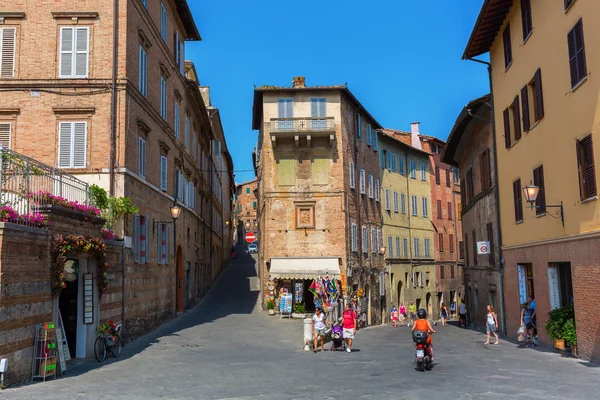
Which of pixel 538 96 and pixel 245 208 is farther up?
pixel 245 208

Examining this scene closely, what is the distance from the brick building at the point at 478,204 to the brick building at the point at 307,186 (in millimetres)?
6643

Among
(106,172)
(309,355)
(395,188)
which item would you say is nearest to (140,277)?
(106,172)

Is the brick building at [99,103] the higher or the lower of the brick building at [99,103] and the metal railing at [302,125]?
the lower

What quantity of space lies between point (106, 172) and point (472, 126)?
60.0 feet

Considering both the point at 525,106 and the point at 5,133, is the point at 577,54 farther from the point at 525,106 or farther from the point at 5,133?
the point at 5,133

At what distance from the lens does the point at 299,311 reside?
32.0 metres

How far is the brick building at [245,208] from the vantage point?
106625 millimetres

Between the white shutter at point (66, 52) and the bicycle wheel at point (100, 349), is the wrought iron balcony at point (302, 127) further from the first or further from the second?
the bicycle wheel at point (100, 349)

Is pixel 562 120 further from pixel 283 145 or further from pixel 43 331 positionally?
pixel 283 145

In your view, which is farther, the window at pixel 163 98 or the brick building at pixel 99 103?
the window at pixel 163 98

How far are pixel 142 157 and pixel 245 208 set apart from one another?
87.9 m

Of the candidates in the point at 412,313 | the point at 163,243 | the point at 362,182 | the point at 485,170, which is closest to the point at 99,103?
the point at 163,243

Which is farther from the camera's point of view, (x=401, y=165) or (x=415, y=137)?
(x=415, y=137)

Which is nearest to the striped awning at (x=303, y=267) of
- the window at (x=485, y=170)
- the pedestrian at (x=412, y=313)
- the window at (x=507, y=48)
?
the pedestrian at (x=412, y=313)
